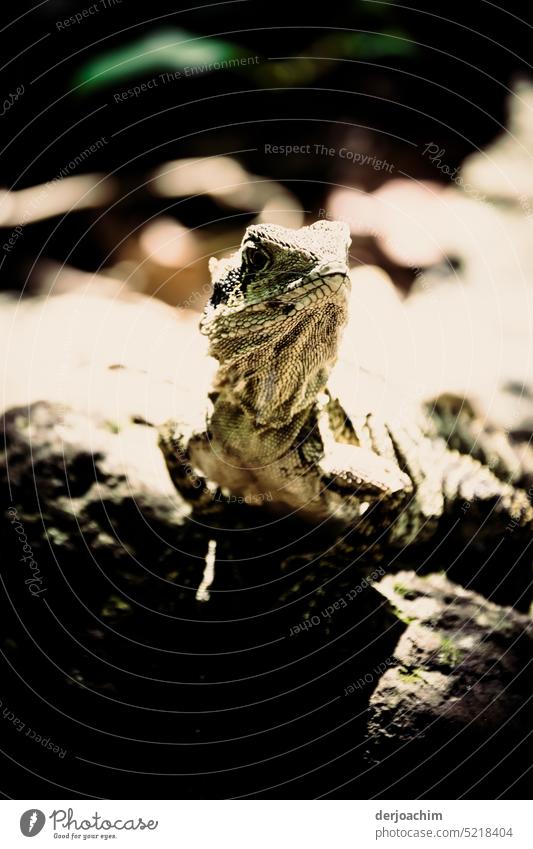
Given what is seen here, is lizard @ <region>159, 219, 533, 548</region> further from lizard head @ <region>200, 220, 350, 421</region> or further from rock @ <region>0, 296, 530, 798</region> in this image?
rock @ <region>0, 296, 530, 798</region>

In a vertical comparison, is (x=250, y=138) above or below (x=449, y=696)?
above

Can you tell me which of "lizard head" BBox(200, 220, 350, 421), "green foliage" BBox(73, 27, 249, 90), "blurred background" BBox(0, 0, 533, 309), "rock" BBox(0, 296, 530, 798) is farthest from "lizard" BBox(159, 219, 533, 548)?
"green foliage" BBox(73, 27, 249, 90)

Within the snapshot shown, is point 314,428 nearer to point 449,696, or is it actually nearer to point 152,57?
point 449,696

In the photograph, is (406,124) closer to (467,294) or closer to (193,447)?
(467,294)

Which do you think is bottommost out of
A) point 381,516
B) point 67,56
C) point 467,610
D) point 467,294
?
point 467,610

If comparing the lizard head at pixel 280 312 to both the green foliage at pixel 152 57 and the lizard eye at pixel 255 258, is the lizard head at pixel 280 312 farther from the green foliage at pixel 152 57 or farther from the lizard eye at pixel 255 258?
the green foliage at pixel 152 57

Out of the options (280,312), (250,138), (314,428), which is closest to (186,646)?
(314,428)
